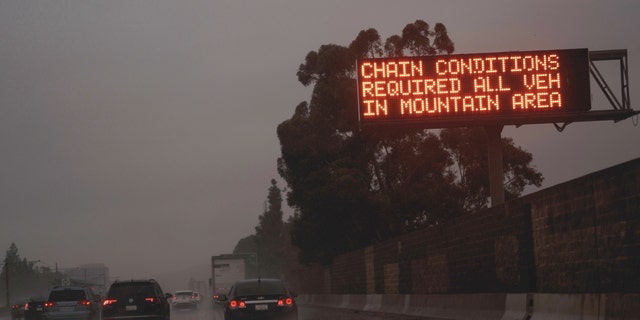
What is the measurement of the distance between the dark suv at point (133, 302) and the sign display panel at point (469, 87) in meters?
8.31

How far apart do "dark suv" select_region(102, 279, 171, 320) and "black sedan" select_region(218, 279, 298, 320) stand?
4422 millimetres

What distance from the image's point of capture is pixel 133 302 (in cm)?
2881

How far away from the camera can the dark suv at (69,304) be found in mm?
35844

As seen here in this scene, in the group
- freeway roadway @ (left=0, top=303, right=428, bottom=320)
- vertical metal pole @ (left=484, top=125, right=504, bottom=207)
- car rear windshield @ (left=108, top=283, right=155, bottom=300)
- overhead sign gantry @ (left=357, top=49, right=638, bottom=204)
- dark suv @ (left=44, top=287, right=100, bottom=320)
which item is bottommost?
freeway roadway @ (left=0, top=303, right=428, bottom=320)

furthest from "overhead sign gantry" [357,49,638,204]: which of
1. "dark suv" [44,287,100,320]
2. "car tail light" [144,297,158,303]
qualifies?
"dark suv" [44,287,100,320]

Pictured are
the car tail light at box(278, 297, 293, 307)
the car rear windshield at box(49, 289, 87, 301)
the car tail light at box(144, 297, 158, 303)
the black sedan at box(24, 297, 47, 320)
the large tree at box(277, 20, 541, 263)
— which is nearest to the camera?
the car tail light at box(278, 297, 293, 307)

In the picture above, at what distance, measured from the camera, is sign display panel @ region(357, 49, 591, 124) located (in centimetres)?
2791

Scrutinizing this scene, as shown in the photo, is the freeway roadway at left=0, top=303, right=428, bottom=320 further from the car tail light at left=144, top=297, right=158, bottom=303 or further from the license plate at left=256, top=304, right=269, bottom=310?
the license plate at left=256, top=304, right=269, bottom=310

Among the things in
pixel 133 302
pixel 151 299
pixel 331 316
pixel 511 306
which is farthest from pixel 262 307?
pixel 331 316

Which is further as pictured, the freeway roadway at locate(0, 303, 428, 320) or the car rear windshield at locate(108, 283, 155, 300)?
the freeway roadway at locate(0, 303, 428, 320)

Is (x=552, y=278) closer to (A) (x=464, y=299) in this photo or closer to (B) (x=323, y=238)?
(A) (x=464, y=299)

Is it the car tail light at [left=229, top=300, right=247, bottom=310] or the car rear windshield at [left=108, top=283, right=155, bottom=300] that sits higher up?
the car rear windshield at [left=108, top=283, right=155, bottom=300]

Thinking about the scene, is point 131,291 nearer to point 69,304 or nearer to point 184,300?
point 69,304

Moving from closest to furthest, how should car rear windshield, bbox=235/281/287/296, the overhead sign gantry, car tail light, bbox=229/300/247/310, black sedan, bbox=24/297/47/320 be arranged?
car tail light, bbox=229/300/247/310 < car rear windshield, bbox=235/281/287/296 < the overhead sign gantry < black sedan, bbox=24/297/47/320
